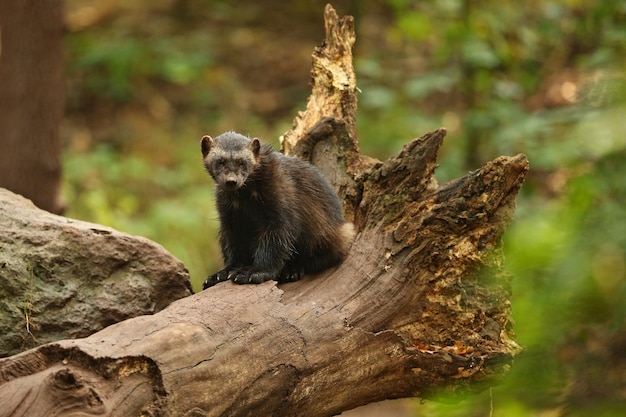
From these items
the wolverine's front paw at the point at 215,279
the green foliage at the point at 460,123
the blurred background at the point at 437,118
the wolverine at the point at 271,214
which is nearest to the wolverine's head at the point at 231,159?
the wolverine at the point at 271,214

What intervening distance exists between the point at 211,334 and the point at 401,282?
1.26 metres

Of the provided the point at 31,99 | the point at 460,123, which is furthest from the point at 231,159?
the point at 460,123

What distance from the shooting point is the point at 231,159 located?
4988 mm

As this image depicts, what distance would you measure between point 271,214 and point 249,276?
0.56m

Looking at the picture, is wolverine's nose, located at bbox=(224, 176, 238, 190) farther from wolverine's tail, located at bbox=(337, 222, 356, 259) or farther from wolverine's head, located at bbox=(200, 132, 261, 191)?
wolverine's tail, located at bbox=(337, 222, 356, 259)

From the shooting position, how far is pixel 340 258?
4781mm

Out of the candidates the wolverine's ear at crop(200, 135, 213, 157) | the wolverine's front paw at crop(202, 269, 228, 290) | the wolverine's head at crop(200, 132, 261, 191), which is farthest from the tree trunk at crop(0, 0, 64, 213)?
the wolverine's front paw at crop(202, 269, 228, 290)

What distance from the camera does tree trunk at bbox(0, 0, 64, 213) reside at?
269 inches

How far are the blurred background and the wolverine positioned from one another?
1.29m

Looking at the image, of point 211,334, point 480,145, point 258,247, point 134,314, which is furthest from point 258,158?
point 480,145

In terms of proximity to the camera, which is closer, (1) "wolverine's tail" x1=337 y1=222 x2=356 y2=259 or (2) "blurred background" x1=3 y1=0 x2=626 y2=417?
(2) "blurred background" x1=3 y1=0 x2=626 y2=417

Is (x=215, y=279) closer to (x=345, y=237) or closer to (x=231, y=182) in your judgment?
(x=231, y=182)

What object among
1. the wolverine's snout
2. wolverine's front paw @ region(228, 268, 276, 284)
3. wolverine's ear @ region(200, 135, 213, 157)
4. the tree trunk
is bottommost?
wolverine's front paw @ region(228, 268, 276, 284)

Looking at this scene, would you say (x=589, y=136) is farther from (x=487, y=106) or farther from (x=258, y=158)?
Answer: (x=487, y=106)
